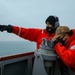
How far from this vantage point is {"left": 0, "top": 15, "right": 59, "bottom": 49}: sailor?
4.94m

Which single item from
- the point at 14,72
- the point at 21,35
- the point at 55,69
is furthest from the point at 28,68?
the point at 21,35

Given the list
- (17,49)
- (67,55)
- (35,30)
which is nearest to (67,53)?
(67,55)

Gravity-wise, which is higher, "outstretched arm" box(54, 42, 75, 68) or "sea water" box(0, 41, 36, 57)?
Result: "outstretched arm" box(54, 42, 75, 68)

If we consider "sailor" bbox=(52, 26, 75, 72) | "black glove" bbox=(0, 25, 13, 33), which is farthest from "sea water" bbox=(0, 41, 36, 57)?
"sailor" bbox=(52, 26, 75, 72)

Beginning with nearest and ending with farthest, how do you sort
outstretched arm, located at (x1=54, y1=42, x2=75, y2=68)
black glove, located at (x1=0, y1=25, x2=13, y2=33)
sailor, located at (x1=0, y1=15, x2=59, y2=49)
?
outstretched arm, located at (x1=54, y1=42, x2=75, y2=68), sailor, located at (x1=0, y1=15, x2=59, y2=49), black glove, located at (x1=0, y1=25, x2=13, y2=33)

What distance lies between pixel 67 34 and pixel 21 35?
2.02 m

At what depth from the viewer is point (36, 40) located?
17.9 ft

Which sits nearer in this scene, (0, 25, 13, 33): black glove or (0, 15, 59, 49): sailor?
(0, 15, 59, 49): sailor

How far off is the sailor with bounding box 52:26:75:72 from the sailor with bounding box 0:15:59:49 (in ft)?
3.76

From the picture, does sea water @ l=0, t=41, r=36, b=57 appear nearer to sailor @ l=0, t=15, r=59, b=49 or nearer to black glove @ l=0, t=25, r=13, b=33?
sailor @ l=0, t=15, r=59, b=49

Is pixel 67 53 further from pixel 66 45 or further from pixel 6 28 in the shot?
pixel 6 28

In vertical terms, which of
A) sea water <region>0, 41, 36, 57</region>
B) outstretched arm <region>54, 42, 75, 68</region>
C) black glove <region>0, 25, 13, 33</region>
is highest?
black glove <region>0, 25, 13, 33</region>

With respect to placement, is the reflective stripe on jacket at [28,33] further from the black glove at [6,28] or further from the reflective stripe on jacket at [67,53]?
the reflective stripe on jacket at [67,53]

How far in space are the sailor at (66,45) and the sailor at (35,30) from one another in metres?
1.15
